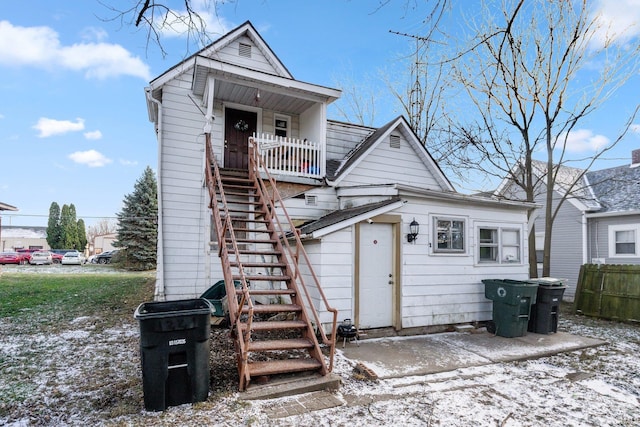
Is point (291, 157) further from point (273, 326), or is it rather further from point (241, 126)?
point (273, 326)

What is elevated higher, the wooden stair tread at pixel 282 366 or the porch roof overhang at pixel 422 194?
the porch roof overhang at pixel 422 194

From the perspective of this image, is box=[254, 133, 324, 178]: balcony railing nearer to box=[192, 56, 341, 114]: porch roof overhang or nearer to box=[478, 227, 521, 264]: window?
box=[192, 56, 341, 114]: porch roof overhang

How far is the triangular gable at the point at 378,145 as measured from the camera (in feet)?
32.5

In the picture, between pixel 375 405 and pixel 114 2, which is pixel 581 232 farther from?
pixel 114 2

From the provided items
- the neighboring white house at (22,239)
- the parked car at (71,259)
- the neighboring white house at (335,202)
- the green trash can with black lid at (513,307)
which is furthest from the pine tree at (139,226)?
the neighboring white house at (22,239)

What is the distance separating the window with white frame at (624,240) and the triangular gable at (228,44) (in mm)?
12619

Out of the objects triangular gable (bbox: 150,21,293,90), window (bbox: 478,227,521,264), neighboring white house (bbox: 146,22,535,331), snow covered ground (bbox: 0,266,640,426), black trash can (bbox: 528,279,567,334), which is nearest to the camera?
snow covered ground (bbox: 0,266,640,426)

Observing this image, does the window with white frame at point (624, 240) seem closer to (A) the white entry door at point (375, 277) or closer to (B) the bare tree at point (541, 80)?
(B) the bare tree at point (541, 80)

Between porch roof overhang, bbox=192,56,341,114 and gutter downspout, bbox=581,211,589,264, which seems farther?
gutter downspout, bbox=581,211,589,264

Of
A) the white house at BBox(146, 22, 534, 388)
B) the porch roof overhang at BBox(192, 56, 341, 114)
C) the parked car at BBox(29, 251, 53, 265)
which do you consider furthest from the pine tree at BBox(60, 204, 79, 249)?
the porch roof overhang at BBox(192, 56, 341, 114)

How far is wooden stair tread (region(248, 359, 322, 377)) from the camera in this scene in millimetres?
4371

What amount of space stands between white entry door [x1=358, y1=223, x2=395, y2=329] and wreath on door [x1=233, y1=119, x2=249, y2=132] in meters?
4.93

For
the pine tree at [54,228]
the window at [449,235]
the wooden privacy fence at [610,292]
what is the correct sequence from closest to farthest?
the window at [449,235] < the wooden privacy fence at [610,292] < the pine tree at [54,228]

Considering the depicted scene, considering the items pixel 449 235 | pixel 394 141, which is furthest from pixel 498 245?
pixel 394 141
